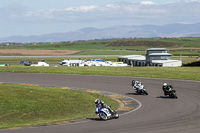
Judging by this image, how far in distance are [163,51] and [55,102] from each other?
85.7 meters

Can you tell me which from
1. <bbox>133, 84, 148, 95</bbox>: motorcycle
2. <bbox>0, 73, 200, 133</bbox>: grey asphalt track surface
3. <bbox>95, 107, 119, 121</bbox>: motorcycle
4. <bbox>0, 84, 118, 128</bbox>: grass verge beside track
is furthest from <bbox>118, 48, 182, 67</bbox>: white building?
<bbox>95, 107, 119, 121</bbox>: motorcycle

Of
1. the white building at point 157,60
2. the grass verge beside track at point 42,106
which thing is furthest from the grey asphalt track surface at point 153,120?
the white building at point 157,60

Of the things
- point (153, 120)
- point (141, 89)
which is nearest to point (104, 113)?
point (153, 120)

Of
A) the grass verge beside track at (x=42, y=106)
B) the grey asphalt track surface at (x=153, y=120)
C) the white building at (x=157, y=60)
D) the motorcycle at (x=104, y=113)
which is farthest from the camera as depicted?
the white building at (x=157, y=60)

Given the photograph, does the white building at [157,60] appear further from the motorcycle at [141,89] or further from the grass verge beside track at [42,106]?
the grass verge beside track at [42,106]

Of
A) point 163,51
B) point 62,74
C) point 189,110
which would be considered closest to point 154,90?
point 189,110

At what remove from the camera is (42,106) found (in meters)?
27.1

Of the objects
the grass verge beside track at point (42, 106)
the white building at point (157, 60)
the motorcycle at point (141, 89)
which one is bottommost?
the grass verge beside track at point (42, 106)

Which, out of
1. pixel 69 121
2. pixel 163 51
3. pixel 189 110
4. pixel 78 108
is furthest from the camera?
pixel 163 51

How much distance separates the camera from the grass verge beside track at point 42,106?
2287 centimetres

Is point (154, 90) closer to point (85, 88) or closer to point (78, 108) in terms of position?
point (85, 88)

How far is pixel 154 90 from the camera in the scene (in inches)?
1459

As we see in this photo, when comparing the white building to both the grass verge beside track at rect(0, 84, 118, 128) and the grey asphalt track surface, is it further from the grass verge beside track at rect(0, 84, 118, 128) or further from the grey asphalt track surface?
the grass verge beside track at rect(0, 84, 118, 128)

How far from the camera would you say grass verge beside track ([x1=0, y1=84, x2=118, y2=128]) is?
75.0 feet
